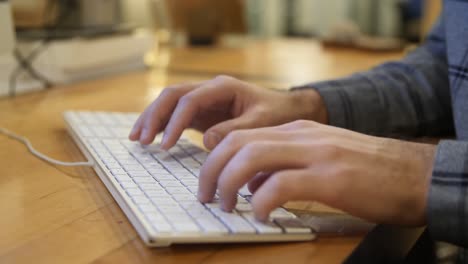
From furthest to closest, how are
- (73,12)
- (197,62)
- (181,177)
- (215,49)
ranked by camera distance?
(215,49), (197,62), (73,12), (181,177)

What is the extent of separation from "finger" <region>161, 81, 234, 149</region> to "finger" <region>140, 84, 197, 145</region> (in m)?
0.02

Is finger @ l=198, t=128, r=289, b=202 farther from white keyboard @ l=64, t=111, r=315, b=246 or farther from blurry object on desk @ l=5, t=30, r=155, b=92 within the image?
blurry object on desk @ l=5, t=30, r=155, b=92

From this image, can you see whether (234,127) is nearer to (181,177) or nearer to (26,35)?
(181,177)

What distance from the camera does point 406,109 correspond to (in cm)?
82

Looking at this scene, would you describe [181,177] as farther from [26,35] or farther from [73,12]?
[73,12]

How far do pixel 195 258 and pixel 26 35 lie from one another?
891 millimetres

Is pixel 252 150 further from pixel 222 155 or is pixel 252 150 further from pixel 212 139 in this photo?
pixel 212 139

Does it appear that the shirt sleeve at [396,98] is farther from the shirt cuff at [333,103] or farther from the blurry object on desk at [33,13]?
the blurry object on desk at [33,13]

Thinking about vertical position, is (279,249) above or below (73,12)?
below

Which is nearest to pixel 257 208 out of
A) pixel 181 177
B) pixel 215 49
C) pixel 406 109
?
pixel 181 177

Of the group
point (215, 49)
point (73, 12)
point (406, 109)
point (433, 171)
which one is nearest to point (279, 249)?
point (433, 171)

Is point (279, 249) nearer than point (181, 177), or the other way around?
point (279, 249)

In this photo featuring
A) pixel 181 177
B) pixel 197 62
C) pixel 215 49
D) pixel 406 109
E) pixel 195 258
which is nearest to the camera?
pixel 195 258

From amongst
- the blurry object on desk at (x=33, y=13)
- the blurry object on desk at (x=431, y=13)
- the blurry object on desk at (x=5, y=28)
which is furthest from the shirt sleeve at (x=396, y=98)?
the blurry object on desk at (x=431, y=13)
